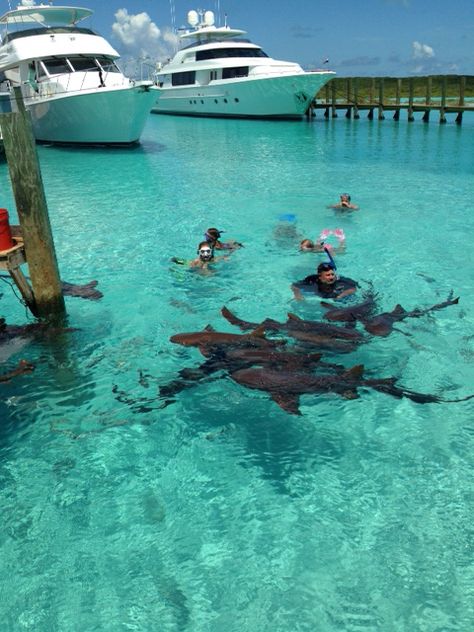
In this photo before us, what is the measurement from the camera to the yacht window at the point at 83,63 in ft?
82.7

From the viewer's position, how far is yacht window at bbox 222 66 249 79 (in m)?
40.4

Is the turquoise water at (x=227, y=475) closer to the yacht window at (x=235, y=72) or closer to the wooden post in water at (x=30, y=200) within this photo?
the wooden post in water at (x=30, y=200)

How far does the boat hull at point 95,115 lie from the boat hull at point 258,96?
645 inches

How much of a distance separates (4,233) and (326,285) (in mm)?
4821

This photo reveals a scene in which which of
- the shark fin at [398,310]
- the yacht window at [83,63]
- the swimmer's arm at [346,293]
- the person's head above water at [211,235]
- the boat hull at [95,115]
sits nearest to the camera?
the shark fin at [398,310]

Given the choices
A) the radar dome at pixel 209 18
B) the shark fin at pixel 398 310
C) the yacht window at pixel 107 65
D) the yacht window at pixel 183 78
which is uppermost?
the radar dome at pixel 209 18

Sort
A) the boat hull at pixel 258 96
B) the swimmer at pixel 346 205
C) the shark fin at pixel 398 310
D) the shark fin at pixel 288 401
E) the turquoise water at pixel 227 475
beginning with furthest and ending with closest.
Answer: the boat hull at pixel 258 96, the swimmer at pixel 346 205, the shark fin at pixel 398 310, the shark fin at pixel 288 401, the turquoise water at pixel 227 475

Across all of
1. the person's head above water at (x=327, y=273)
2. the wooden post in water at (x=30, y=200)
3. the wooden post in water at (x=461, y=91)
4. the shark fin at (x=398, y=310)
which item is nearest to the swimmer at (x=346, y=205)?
the person's head above water at (x=327, y=273)

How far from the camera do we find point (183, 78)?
47.0 metres

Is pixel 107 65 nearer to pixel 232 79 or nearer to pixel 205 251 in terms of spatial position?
pixel 232 79

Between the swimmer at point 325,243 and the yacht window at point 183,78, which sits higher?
the yacht window at point 183,78

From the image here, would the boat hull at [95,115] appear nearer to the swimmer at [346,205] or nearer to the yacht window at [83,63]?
the yacht window at [83,63]

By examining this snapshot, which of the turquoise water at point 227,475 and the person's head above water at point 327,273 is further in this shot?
the person's head above water at point 327,273

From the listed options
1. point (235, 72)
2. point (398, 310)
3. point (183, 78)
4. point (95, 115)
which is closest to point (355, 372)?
point (398, 310)
